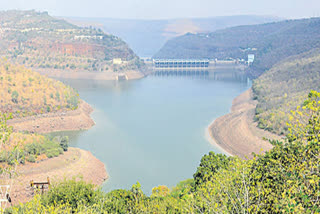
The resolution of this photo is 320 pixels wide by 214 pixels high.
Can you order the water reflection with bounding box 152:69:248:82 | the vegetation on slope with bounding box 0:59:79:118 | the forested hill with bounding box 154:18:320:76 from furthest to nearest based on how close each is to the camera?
the forested hill with bounding box 154:18:320:76, the water reflection with bounding box 152:69:248:82, the vegetation on slope with bounding box 0:59:79:118

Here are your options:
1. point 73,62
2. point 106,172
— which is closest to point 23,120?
point 106,172

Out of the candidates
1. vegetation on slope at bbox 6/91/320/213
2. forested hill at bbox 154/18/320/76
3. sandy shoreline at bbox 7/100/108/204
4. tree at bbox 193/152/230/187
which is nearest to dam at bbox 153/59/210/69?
forested hill at bbox 154/18/320/76

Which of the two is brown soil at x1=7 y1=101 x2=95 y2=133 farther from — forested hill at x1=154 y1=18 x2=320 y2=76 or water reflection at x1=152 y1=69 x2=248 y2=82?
water reflection at x1=152 y1=69 x2=248 y2=82

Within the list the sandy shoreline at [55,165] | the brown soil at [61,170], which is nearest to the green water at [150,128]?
the brown soil at [61,170]

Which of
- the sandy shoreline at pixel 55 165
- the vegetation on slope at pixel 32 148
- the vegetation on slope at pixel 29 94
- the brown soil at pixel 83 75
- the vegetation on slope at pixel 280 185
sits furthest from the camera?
the brown soil at pixel 83 75

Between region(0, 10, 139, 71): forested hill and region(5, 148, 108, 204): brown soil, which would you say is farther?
region(0, 10, 139, 71): forested hill

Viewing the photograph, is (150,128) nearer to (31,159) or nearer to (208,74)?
(31,159)

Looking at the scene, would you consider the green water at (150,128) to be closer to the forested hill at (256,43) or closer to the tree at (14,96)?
the tree at (14,96)

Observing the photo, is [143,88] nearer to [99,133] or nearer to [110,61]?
[110,61]
